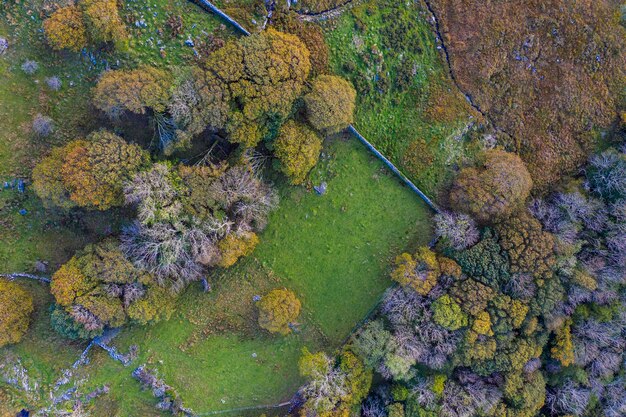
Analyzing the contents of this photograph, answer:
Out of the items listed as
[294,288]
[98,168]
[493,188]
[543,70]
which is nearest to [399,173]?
[493,188]

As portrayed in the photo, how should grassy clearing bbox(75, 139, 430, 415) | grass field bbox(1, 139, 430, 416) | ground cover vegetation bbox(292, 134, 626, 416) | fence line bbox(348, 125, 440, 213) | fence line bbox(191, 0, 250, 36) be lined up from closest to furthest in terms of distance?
1. fence line bbox(191, 0, 250, 36)
2. ground cover vegetation bbox(292, 134, 626, 416)
3. grass field bbox(1, 139, 430, 416)
4. grassy clearing bbox(75, 139, 430, 415)
5. fence line bbox(348, 125, 440, 213)

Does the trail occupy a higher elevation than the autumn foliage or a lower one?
higher

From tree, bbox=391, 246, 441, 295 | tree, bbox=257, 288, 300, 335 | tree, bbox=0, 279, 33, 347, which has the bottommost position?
tree, bbox=0, 279, 33, 347

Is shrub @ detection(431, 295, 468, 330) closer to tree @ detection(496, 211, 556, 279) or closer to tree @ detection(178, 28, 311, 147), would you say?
tree @ detection(496, 211, 556, 279)

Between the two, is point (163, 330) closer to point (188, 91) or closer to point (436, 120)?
point (188, 91)

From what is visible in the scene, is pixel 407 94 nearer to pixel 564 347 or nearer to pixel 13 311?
pixel 564 347

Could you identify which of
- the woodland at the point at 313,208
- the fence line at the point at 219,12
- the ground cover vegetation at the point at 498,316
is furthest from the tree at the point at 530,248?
the fence line at the point at 219,12

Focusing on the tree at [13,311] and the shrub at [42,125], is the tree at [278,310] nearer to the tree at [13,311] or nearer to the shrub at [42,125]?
the tree at [13,311]

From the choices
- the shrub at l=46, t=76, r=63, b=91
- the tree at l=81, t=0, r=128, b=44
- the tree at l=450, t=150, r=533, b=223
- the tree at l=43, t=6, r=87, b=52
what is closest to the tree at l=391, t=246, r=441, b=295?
the tree at l=450, t=150, r=533, b=223
